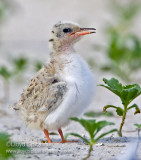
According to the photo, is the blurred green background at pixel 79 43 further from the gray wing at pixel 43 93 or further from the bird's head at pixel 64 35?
the gray wing at pixel 43 93

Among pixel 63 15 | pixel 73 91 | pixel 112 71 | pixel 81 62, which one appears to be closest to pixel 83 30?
pixel 81 62

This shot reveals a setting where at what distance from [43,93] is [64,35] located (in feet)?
2.17

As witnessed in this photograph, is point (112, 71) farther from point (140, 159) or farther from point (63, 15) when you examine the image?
point (63, 15)

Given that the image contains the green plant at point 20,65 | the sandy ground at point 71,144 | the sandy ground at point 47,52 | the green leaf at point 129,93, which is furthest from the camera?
the green plant at point 20,65

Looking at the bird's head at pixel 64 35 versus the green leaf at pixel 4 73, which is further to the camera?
the green leaf at pixel 4 73

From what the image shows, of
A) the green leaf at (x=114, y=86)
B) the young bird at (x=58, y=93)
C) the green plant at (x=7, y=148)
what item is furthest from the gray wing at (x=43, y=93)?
the green plant at (x=7, y=148)

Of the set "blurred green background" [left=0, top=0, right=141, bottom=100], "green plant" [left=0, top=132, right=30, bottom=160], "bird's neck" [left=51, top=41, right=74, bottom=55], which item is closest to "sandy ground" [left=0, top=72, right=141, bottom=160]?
"green plant" [left=0, top=132, right=30, bottom=160]

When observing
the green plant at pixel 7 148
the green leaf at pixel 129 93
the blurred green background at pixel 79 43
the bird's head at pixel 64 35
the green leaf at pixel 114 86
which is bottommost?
the green plant at pixel 7 148

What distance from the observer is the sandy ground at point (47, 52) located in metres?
3.87

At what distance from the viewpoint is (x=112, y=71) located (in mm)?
7758

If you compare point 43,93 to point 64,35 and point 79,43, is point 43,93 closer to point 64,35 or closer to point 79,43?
point 64,35

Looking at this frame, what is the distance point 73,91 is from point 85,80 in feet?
0.57

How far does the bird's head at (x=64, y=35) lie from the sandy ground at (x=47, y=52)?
884 mm

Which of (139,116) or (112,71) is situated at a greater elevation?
(112,71)
